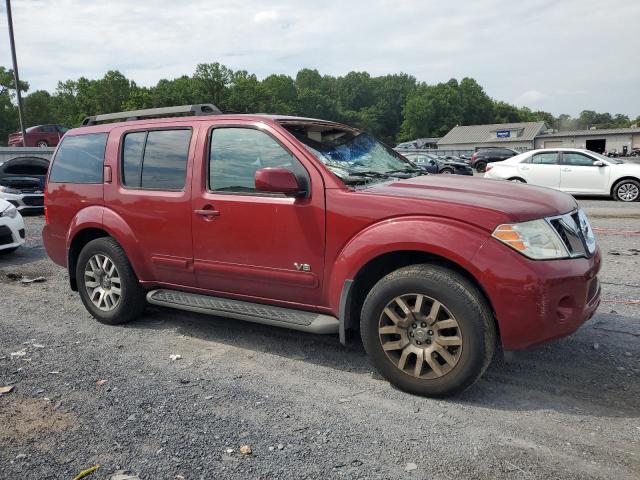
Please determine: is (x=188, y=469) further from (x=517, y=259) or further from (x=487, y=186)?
(x=487, y=186)

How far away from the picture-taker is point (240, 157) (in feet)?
13.7

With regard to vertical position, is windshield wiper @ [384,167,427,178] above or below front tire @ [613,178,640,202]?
above

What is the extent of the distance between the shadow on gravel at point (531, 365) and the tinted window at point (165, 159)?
1349mm

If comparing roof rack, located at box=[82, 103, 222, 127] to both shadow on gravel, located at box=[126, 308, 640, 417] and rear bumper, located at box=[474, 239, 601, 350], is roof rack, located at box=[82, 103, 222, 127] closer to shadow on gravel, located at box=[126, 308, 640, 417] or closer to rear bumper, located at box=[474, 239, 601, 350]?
shadow on gravel, located at box=[126, 308, 640, 417]

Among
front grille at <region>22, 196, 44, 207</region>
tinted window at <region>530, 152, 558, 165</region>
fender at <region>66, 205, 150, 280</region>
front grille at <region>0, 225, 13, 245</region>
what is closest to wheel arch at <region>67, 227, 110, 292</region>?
fender at <region>66, 205, 150, 280</region>

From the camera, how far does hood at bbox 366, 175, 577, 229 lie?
321 cm

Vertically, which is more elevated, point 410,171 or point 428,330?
point 410,171

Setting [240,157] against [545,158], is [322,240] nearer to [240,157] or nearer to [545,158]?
[240,157]

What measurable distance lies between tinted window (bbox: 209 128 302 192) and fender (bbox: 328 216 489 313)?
82cm

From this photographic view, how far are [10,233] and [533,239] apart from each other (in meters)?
7.69

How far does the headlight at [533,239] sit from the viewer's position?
313 cm

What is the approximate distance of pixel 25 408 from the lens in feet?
11.1

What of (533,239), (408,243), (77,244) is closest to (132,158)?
(77,244)

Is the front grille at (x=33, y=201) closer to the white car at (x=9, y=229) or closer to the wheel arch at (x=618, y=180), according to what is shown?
the white car at (x=9, y=229)
